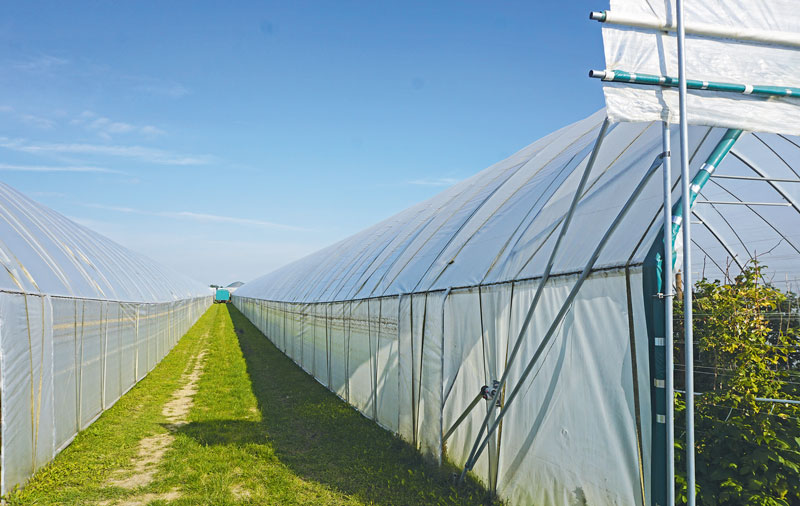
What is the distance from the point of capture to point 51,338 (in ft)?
27.2

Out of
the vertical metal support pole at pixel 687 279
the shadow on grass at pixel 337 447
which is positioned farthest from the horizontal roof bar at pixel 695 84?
the shadow on grass at pixel 337 447

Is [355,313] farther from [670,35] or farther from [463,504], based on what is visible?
[670,35]

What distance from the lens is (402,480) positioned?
24.5 ft

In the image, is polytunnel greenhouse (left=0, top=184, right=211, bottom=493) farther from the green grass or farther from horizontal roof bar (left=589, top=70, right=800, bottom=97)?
horizontal roof bar (left=589, top=70, right=800, bottom=97)

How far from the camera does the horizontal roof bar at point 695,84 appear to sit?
3.77 m

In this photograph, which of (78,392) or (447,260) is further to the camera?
(78,392)

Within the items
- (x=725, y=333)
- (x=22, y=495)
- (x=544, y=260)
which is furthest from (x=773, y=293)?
(x=22, y=495)

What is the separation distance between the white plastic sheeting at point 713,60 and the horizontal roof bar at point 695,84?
0.15ft

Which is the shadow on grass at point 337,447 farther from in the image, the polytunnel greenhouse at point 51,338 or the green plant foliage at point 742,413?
the green plant foliage at point 742,413

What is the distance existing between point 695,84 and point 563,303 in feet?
7.37

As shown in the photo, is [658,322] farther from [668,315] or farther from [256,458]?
[256,458]

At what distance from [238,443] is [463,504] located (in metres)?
4.55

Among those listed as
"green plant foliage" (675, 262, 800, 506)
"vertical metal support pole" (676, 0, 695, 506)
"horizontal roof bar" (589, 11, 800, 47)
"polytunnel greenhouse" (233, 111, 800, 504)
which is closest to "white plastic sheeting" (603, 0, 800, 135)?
"horizontal roof bar" (589, 11, 800, 47)

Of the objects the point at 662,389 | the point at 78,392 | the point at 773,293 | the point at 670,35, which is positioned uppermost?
the point at 670,35
